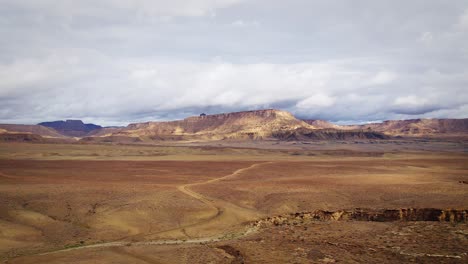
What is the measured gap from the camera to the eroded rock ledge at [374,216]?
2305 centimetres

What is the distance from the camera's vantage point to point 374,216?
23969 millimetres

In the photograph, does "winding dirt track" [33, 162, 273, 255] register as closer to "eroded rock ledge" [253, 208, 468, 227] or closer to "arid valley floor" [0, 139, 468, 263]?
"arid valley floor" [0, 139, 468, 263]

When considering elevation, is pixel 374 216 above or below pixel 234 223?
above

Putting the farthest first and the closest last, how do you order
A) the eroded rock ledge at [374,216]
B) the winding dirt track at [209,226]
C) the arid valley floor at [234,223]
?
the eroded rock ledge at [374,216] → the winding dirt track at [209,226] → the arid valley floor at [234,223]

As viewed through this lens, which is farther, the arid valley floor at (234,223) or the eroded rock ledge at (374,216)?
the eroded rock ledge at (374,216)

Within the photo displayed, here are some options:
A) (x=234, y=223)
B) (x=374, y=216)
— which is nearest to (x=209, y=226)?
(x=234, y=223)

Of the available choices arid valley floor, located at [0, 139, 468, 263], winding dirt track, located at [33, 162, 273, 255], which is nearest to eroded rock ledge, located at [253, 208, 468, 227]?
arid valley floor, located at [0, 139, 468, 263]

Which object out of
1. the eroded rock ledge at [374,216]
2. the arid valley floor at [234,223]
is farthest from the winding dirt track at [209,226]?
the eroded rock ledge at [374,216]

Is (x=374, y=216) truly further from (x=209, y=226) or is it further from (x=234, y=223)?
(x=209, y=226)

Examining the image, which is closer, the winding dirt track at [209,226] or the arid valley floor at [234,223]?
the arid valley floor at [234,223]

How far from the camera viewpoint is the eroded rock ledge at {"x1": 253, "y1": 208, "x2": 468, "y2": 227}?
2305 cm

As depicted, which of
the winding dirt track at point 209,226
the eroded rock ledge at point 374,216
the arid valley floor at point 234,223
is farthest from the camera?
the eroded rock ledge at point 374,216

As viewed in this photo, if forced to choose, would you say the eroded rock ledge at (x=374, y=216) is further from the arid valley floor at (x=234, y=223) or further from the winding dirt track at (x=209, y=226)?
the winding dirt track at (x=209, y=226)

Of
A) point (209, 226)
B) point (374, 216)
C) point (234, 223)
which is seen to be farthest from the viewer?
point (374, 216)
